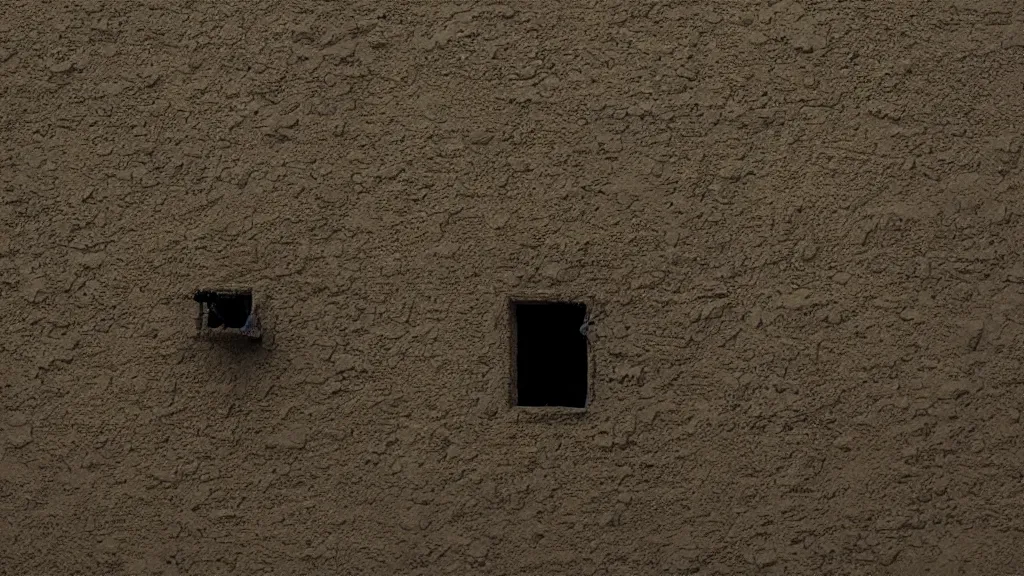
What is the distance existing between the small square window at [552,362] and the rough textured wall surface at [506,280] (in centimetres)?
43

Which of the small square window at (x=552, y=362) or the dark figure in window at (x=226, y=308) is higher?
the dark figure in window at (x=226, y=308)

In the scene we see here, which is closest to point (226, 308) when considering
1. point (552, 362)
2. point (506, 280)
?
point (506, 280)

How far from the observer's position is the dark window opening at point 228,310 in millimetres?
4137

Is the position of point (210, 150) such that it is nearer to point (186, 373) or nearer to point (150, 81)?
point (150, 81)

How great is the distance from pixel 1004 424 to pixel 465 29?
1.94m

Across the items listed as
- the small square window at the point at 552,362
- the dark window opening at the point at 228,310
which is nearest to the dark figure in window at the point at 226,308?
the dark window opening at the point at 228,310

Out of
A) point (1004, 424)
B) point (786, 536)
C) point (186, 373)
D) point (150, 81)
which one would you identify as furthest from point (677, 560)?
point (150, 81)

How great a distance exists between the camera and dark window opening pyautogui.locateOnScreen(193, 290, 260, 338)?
13.6 ft

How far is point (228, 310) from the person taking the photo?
4.25m

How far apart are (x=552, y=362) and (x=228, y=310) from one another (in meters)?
1.11

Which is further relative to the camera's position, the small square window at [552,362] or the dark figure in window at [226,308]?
the small square window at [552,362]

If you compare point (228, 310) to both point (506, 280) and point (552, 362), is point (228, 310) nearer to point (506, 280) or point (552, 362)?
point (506, 280)

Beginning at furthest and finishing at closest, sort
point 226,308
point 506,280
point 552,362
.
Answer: point 552,362 → point 226,308 → point 506,280

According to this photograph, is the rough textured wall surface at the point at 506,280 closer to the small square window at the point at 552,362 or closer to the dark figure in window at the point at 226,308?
the dark figure in window at the point at 226,308
